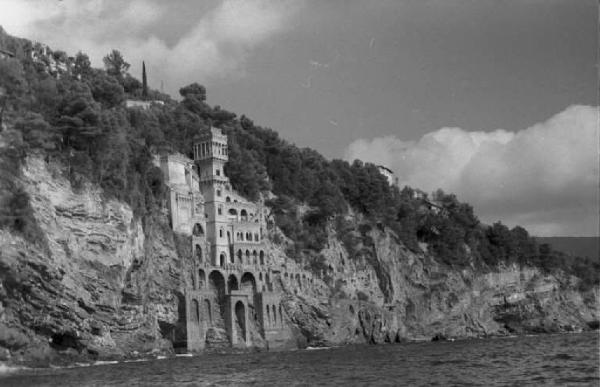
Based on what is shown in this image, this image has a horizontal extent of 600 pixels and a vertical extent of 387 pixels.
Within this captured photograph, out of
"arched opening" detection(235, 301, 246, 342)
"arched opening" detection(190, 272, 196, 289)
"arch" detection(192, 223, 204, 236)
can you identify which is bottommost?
"arched opening" detection(235, 301, 246, 342)

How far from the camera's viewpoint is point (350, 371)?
4984 cm

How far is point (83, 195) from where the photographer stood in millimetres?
63406

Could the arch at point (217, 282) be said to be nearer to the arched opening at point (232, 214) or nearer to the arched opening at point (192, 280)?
the arched opening at point (192, 280)

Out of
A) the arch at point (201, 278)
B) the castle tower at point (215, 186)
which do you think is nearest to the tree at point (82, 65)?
the castle tower at point (215, 186)

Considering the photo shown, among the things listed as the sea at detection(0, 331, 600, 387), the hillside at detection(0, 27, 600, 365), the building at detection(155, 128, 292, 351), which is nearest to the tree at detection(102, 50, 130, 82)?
the hillside at detection(0, 27, 600, 365)

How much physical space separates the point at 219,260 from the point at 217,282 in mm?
2604

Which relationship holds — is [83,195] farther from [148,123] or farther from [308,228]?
[308,228]

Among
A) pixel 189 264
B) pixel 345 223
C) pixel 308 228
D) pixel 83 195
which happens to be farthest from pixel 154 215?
pixel 345 223

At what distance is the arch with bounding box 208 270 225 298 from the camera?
259 feet

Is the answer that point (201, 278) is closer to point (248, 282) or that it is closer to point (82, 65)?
point (248, 282)

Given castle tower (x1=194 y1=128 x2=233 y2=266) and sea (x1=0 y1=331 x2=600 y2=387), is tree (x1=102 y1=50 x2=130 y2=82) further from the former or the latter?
sea (x1=0 y1=331 x2=600 y2=387)

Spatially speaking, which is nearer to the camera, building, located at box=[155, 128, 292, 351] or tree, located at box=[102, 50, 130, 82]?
building, located at box=[155, 128, 292, 351]

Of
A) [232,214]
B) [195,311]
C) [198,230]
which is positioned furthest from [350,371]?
[232,214]

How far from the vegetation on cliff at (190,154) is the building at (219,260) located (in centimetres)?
280
